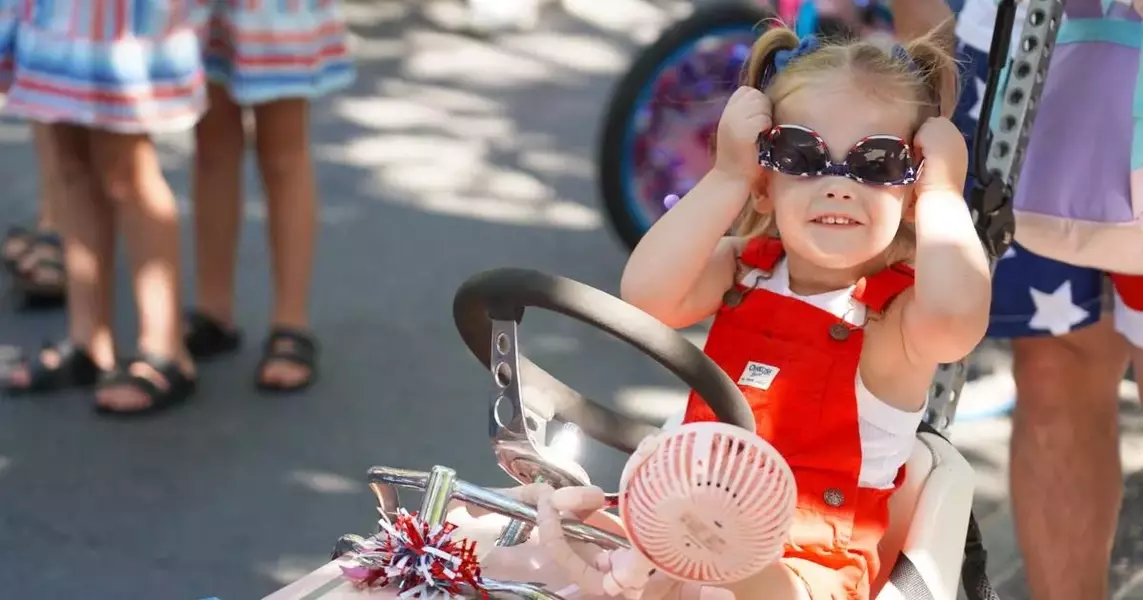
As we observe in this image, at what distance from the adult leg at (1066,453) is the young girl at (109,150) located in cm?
188

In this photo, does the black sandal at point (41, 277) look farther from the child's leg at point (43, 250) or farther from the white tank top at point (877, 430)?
the white tank top at point (877, 430)

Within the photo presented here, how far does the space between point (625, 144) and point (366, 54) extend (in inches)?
86.8

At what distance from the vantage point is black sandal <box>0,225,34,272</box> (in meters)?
4.06

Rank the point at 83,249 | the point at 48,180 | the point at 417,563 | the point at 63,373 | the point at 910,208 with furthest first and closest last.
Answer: the point at 48,180 → the point at 63,373 → the point at 83,249 → the point at 910,208 → the point at 417,563

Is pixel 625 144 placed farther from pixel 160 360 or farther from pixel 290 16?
pixel 160 360

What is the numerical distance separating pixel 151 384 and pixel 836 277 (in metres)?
2.14

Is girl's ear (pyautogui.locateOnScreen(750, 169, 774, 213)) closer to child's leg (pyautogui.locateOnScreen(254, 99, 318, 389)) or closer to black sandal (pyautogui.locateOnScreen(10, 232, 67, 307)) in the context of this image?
child's leg (pyautogui.locateOnScreen(254, 99, 318, 389))

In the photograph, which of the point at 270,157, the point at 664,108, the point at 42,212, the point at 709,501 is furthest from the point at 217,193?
the point at 709,501

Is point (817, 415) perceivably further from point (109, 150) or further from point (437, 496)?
point (109, 150)

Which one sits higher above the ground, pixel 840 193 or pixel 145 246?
pixel 840 193

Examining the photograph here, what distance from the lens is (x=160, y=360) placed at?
3.49m

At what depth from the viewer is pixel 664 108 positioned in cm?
412

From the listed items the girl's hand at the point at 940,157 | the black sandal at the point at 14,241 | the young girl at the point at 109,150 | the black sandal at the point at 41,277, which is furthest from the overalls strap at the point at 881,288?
the black sandal at the point at 14,241

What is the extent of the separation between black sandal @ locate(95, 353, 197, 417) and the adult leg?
200 cm
